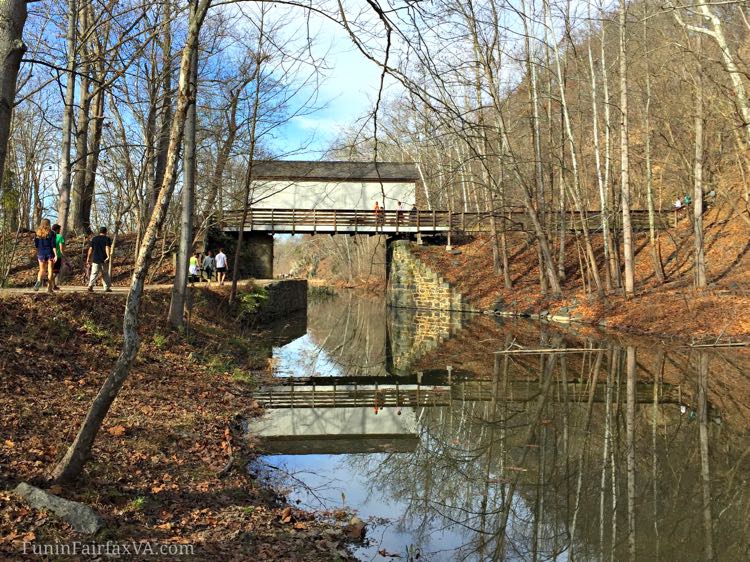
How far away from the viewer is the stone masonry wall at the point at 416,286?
102 feet

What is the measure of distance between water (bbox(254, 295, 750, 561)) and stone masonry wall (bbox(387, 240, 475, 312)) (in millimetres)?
17110

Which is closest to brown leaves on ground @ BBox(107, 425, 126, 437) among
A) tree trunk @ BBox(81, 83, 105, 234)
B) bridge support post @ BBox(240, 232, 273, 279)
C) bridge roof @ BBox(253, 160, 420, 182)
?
tree trunk @ BBox(81, 83, 105, 234)

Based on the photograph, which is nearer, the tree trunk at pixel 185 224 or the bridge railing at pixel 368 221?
the tree trunk at pixel 185 224

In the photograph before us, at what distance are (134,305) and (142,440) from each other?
2093 mm

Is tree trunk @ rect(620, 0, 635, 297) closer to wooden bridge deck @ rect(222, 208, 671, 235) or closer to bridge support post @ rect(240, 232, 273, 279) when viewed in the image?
wooden bridge deck @ rect(222, 208, 671, 235)

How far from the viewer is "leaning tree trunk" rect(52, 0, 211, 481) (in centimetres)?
441

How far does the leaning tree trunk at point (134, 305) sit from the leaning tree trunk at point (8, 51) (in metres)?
1.01

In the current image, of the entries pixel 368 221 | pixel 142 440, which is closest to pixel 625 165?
pixel 368 221

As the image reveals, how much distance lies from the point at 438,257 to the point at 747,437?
26.5 m

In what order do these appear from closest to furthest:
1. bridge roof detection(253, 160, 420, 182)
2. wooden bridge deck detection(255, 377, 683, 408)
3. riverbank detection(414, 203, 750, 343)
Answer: wooden bridge deck detection(255, 377, 683, 408)
riverbank detection(414, 203, 750, 343)
bridge roof detection(253, 160, 420, 182)

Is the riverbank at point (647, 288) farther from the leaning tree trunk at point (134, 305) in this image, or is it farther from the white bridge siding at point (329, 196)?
the leaning tree trunk at point (134, 305)

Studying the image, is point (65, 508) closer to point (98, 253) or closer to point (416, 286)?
point (98, 253)

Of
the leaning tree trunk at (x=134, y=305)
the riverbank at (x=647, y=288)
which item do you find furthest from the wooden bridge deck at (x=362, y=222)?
the leaning tree trunk at (x=134, y=305)

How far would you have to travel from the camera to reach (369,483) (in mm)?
6203
